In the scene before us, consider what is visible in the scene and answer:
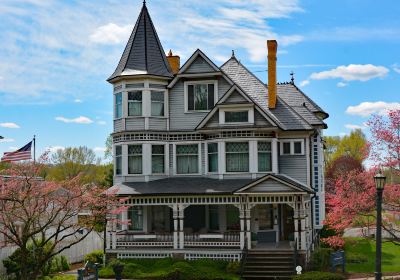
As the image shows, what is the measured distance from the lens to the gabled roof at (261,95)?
31.7 meters

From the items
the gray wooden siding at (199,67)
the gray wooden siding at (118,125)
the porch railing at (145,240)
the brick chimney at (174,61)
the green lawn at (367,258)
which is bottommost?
the green lawn at (367,258)

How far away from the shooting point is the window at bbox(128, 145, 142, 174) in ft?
107

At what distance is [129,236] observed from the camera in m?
30.9

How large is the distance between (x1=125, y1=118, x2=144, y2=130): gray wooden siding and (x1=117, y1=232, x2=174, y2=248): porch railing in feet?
18.8

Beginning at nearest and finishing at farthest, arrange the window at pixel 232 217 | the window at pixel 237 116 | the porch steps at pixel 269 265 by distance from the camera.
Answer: the porch steps at pixel 269 265
the window at pixel 237 116
the window at pixel 232 217

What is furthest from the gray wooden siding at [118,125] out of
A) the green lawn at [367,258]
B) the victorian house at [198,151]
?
the green lawn at [367,258]

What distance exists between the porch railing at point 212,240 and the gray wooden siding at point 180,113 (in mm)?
6113

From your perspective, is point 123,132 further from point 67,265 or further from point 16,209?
point 16,209

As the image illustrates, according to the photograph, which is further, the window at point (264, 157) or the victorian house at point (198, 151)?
the window at point (264, 157)

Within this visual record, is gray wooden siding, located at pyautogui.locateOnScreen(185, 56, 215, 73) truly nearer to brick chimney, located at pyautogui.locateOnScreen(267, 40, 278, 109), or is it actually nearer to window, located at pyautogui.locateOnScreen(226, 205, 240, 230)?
brick chimney, located at pyautogui.locateOnScreen(267, 40, 278, 109)

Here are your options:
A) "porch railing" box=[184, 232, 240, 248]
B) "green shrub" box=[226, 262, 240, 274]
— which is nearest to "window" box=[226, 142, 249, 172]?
"porch railing" box=[184, 232, 240, 248]

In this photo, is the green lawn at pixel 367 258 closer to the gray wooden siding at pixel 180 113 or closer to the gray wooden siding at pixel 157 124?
the gray wooden siding at pixel 180 113

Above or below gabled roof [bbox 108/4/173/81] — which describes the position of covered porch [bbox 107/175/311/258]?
below

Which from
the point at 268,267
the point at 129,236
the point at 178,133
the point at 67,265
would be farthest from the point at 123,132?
the point at 268,267
